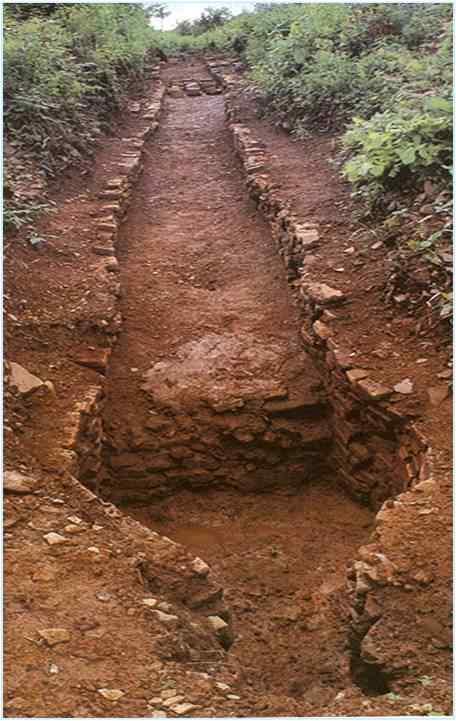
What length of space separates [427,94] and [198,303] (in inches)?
96.6

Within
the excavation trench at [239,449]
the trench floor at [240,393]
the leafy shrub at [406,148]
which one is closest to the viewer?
the trench floor at [240,393]

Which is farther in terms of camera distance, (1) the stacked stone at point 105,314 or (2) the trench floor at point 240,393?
(1) the stacked stone at point 105,314

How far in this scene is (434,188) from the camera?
509 cm

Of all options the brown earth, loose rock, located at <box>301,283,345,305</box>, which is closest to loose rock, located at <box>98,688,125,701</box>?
the brown earth

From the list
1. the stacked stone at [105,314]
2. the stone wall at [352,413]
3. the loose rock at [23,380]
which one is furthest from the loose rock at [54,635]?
the stone wall at [352,413]

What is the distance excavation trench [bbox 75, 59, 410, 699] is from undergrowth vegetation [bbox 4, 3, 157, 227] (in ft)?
3.68

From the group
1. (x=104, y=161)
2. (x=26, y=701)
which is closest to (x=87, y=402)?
(x=26, y=701)

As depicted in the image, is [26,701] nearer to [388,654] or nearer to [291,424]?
[388,654]

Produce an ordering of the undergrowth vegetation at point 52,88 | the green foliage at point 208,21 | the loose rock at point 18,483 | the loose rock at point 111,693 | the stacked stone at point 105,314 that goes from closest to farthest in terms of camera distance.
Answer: the loose rock at point 111,693 → the loose rock at point 18,483 → the stacked stone at point 105,314 → the undergrowth vegetation at point 52,88 → the green foliage at point 208,21

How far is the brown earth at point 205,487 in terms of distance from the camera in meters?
2.52

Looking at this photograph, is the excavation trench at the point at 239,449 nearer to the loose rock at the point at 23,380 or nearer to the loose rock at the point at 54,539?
the loose rock at the point at 23,380

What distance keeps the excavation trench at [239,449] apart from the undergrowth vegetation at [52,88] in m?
1.12

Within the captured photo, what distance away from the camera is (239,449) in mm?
5148

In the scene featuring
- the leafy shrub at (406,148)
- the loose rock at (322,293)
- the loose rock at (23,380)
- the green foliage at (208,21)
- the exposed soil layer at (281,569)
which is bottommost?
the exposed soil layer at (281,569)
